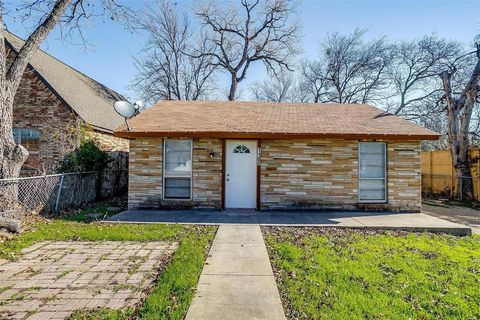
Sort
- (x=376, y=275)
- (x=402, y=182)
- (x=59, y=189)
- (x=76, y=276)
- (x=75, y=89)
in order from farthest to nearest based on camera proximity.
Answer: (x=75, y=89), (x=402, y=182), (x=59, y=189), (x=376, y=275), (x=76, y=276)

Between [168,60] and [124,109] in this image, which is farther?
[168,60]

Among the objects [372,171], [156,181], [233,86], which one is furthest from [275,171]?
[233,86]

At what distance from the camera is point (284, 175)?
9.07 m

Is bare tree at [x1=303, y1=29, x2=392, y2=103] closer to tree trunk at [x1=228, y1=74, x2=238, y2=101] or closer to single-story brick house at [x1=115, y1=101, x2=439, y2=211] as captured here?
tree trunk at [x1=228, y1=74, x2=238, y2=101]

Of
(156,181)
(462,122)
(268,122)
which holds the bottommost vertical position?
(156,181)

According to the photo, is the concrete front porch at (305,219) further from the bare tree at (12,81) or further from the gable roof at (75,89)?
the gable roof at (75,89)

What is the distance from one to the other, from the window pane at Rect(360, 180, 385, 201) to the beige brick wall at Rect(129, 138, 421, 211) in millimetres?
227

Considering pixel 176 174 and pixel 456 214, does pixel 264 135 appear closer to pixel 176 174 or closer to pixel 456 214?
pixel 176 174

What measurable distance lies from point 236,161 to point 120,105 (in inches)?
155

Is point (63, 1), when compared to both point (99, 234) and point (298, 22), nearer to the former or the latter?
point (99, 234)

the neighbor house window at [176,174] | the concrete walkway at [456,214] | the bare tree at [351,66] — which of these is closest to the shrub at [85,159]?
the neighbor house window at [176,174]

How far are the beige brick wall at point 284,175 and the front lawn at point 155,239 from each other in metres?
1.65

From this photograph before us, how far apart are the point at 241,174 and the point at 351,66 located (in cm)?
2133

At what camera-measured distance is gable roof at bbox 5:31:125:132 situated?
11.3m
